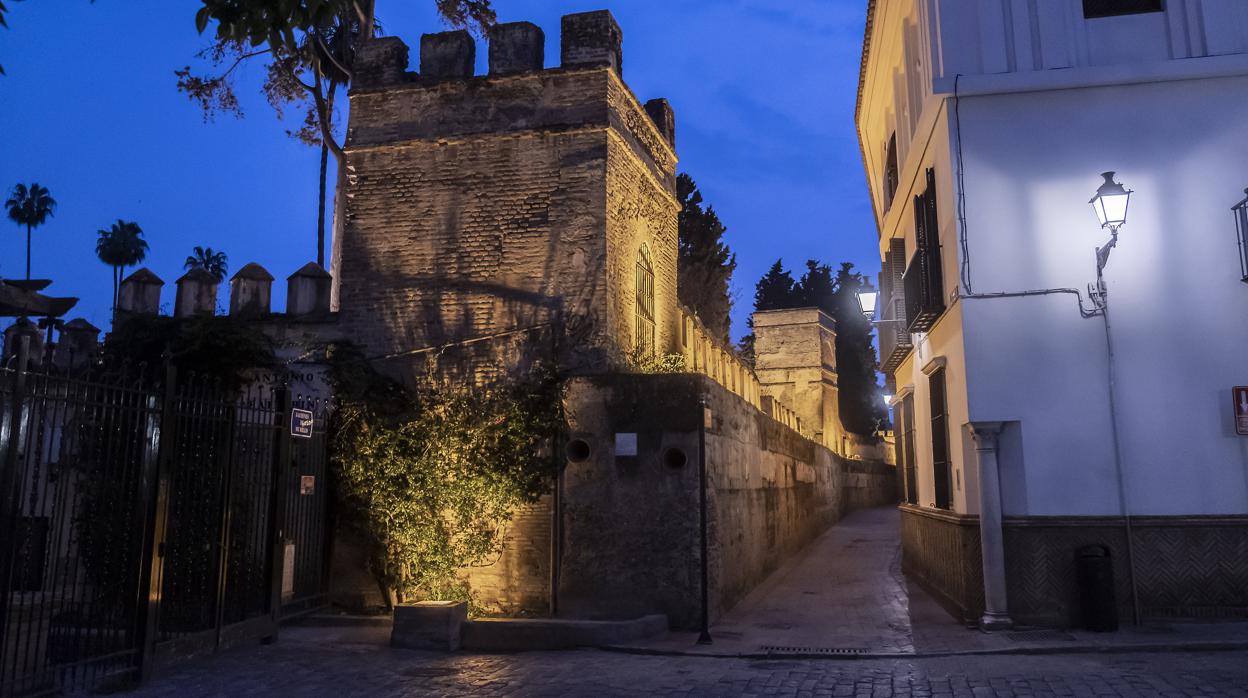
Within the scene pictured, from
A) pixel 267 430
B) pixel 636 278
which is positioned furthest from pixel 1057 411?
pixel 267 430

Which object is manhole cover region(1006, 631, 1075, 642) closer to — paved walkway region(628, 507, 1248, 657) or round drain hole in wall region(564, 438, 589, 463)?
paved walkway region(628, 507, 1248, 657)

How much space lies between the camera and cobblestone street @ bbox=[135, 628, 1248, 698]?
684cm

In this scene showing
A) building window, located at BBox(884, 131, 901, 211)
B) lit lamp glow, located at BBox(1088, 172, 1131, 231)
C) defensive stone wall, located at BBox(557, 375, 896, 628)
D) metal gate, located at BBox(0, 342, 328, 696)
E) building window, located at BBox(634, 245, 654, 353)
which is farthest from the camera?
building window, located at BBox(884, 131, 901, 211)

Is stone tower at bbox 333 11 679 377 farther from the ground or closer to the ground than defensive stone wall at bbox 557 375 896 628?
farther from the ground

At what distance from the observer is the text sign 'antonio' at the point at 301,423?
9.44m

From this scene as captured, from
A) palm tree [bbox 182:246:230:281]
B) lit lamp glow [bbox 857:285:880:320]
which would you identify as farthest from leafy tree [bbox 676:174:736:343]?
palm tree [bbox 182:246:230:281]

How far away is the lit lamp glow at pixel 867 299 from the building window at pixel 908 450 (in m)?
1.51

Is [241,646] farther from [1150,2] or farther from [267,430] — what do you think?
[1150,2]

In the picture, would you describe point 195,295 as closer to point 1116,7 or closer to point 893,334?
point 893,334

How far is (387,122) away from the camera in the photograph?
40.4ft

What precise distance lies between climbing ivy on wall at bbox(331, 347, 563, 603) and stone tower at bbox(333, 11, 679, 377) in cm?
75

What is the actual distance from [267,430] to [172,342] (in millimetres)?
2195

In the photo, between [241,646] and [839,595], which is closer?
[241,646]

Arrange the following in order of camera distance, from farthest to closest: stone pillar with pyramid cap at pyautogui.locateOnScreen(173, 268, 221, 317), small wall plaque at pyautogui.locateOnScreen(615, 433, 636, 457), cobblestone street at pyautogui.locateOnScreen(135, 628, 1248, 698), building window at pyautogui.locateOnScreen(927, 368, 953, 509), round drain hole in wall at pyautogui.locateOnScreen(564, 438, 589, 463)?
stone pillar with pyramid cap at pyautogui.locateOnScreen(173, 268, 221, 317) → building window at pyautogui.locateOnScreen(927, 368, 953, 509) → round drain hole in wall at pyautogui.locateOnScreen(564, 438, 589, 463) → small wall plaque at pyautogui.locateOnScreen(615, 433, 636, 457) → cobblestone street at pyautogui.locateOnScreen(135, 628, 1248, 698)
